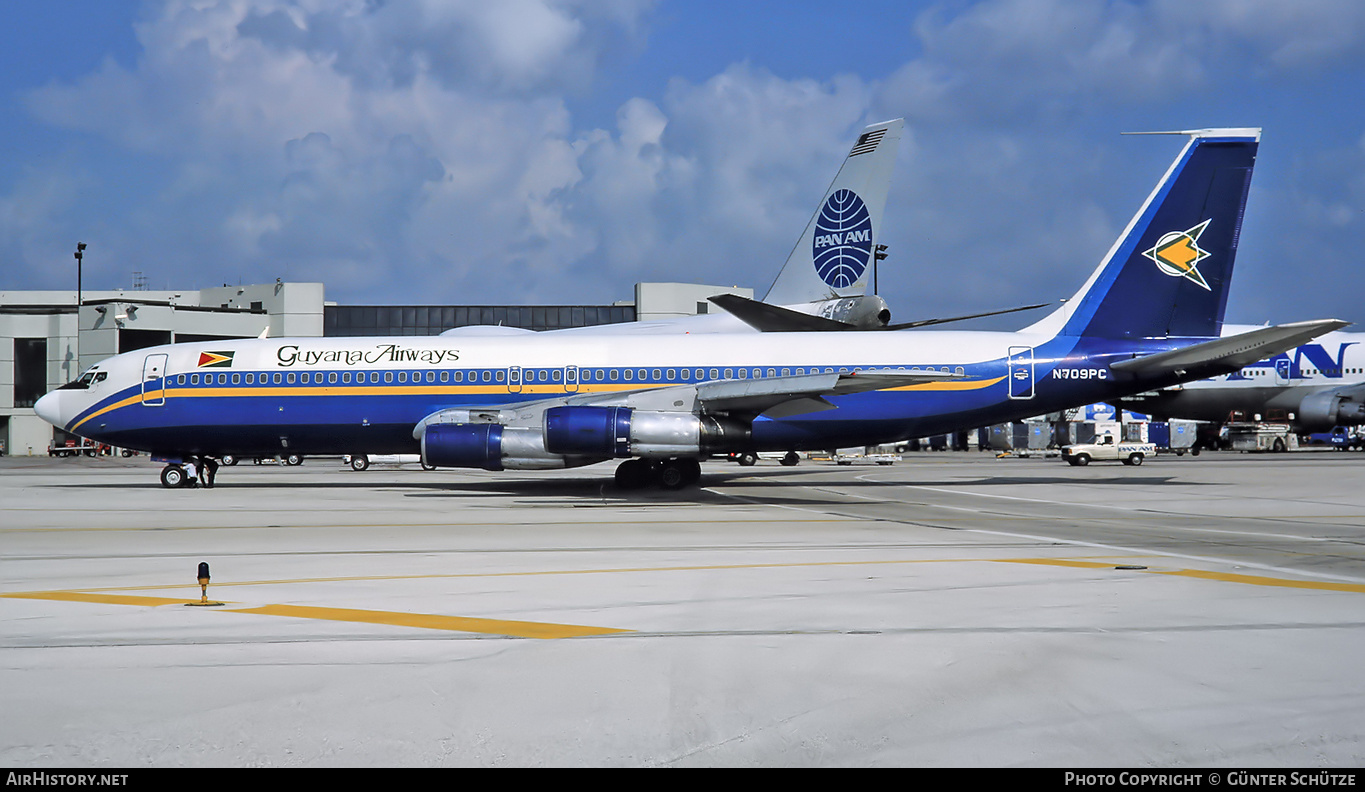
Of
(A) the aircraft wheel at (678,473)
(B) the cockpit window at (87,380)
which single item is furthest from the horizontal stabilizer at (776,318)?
(B) the cockpit window at (87,380)

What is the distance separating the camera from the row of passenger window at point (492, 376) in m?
26.1

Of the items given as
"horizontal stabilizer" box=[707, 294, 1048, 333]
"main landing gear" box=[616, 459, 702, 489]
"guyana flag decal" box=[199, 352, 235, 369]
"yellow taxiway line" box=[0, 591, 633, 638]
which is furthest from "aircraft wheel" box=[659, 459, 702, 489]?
"yellow taxiway line" box=[0, 591, 633, 638]

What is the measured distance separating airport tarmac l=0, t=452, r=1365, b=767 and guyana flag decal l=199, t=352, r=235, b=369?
40.0ft

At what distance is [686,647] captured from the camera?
23.9ft

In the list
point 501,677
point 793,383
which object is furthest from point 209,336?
point 501,677

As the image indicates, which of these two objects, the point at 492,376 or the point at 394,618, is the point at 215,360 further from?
the point at 394,618

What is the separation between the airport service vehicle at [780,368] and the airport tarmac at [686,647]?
984cm

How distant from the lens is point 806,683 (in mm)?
6242

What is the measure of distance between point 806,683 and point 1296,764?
2.57m

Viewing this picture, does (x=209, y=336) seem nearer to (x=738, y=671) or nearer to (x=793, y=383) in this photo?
(x=793, y=383)

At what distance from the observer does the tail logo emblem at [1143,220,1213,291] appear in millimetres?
26906

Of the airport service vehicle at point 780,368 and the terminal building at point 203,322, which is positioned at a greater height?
the terminal building at point 203,322

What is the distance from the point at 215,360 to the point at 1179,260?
25.9 meters

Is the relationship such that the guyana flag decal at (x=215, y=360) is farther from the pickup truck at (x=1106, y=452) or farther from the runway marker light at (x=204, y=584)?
the pickup truck at (x=1106, y=452)
